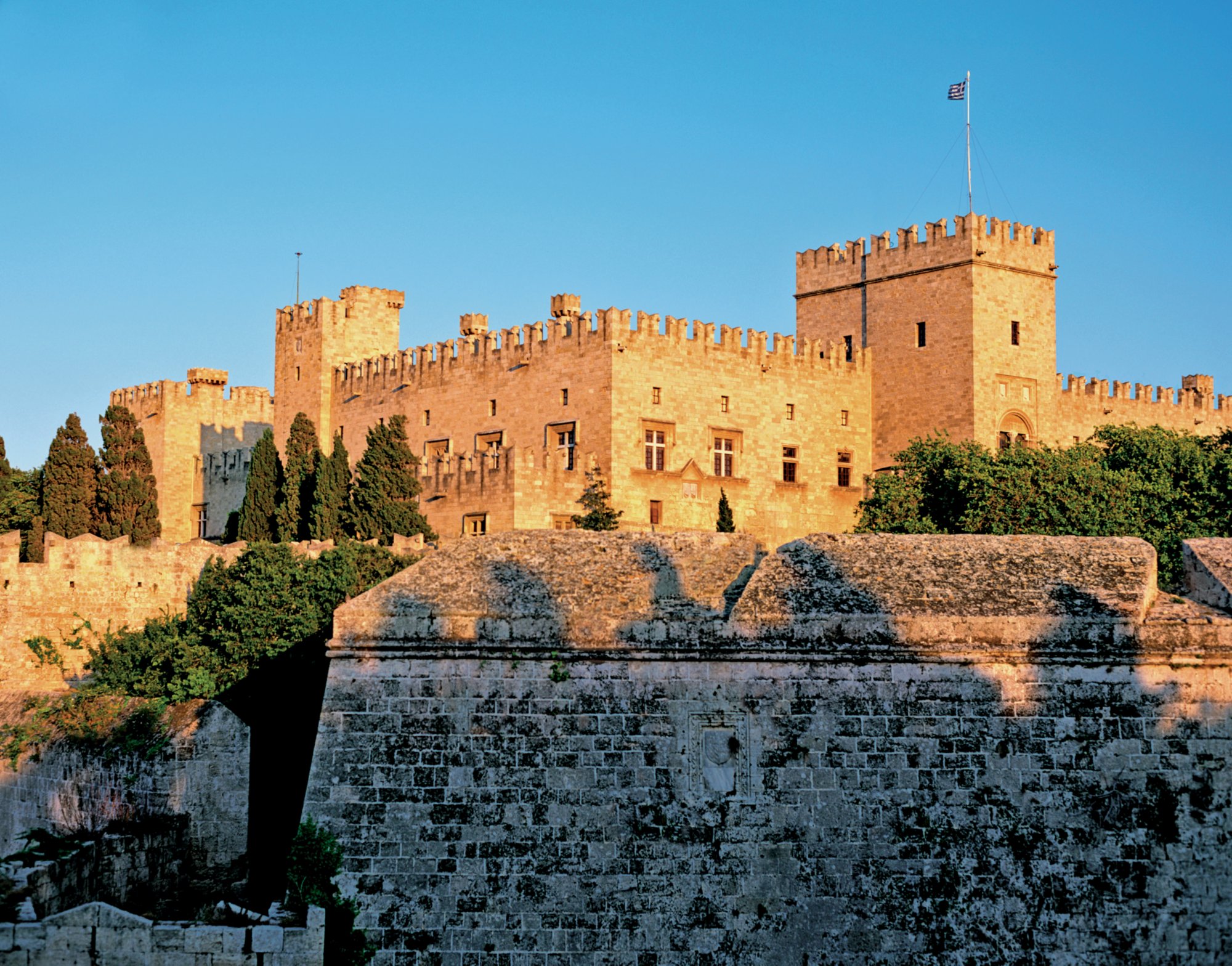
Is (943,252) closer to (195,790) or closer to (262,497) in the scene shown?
(262,497)

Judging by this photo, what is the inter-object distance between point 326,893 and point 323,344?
4182 cm

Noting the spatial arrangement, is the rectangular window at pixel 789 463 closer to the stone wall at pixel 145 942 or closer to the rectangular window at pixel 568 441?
the rectangular window at pixel 568 441

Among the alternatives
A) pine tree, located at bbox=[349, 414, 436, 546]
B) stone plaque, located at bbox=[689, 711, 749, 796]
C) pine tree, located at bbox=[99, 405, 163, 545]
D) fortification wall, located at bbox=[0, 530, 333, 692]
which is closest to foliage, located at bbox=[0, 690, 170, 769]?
stone plaque, located at bbox=[689, 711, 749, 796]

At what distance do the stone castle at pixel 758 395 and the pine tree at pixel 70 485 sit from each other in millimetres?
8407

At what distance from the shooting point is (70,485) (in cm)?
3850

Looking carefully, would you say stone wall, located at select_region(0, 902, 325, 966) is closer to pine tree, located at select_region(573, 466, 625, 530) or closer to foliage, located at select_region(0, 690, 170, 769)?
foliage, located at select_region(0, 690, 170, 769)

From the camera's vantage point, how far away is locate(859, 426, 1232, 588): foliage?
30578 millimetres

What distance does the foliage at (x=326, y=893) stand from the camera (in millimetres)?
11953

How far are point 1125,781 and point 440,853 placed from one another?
526 cm

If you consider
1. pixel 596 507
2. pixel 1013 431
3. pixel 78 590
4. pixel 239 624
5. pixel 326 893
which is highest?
pixel 1013 431

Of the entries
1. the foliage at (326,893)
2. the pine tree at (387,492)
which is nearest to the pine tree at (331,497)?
the pine tree at (387,492)

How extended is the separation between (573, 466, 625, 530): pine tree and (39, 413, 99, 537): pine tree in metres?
11.7

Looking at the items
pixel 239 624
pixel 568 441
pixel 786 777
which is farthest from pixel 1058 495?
pixel 786 777

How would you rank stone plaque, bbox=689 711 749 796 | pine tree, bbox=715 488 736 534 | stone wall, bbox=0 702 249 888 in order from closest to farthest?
stone plaque, bbox=689 711 749 796, stone wall, bbox=0 702 249 888, pine tree, bbox=715 488 736 534
